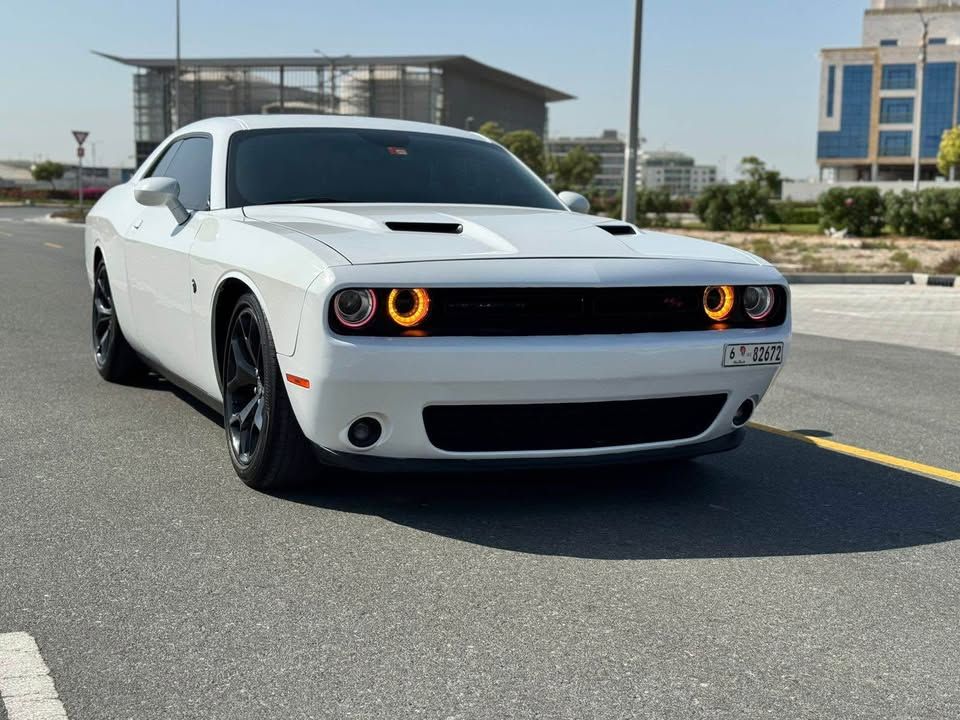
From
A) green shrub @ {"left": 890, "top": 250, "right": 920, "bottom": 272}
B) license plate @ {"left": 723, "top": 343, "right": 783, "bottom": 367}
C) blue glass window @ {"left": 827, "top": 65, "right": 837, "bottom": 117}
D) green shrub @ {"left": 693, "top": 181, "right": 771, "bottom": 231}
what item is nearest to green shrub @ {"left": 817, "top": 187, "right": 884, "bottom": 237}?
green shrub @ {"left": 693, "top": 181, "right": 771, "bottom": 231}

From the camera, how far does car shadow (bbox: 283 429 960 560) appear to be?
13.4 ft

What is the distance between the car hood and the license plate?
0.33 m

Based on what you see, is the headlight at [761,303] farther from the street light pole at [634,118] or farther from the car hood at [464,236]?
the street light pole at [634,118]

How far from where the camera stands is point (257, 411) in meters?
4.51

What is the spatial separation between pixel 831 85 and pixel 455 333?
11102cm

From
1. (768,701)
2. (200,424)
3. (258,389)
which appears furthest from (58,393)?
(768,701)

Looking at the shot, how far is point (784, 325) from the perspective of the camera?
4578mm

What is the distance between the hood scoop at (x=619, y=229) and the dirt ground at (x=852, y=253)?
16.3m

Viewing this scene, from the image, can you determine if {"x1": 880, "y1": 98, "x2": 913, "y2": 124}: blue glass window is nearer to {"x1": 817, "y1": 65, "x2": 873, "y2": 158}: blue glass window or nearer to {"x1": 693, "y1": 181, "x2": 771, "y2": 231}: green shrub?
{"x1": 817, "y1": 65, "x2": 873, "y2": 158}: blue glass window

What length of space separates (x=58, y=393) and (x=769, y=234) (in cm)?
3436

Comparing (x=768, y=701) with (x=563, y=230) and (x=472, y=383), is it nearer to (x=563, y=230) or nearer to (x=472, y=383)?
(x=472, y=383)

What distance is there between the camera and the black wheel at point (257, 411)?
4309mm

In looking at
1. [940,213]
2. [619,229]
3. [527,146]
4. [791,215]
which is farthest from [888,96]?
[619,229]

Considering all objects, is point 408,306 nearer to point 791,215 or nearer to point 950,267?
point 950,267
